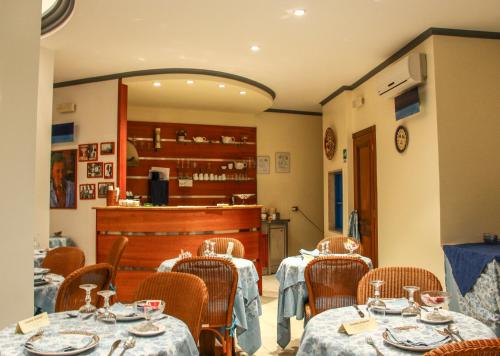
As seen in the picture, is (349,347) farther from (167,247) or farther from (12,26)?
(167,247)

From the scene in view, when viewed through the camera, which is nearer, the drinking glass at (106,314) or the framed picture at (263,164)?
the drinking glass at (106,314)

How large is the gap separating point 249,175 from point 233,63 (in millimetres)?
2943

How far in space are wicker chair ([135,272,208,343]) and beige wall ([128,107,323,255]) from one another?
5.85 m

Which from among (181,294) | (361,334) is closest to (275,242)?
(181,294)

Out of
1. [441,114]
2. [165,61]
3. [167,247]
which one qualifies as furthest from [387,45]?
[167,247]

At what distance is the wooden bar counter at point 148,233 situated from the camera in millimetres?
5113

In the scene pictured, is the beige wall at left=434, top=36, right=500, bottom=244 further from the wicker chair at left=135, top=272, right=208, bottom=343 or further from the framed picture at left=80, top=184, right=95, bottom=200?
the framed picture at left=80, top=184, right=95, bottom=200

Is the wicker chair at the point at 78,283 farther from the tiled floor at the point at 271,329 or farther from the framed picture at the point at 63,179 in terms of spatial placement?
the framed picture at the point at 63,179

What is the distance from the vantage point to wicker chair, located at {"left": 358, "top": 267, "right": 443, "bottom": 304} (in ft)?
8.37

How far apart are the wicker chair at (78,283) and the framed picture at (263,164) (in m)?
5.66

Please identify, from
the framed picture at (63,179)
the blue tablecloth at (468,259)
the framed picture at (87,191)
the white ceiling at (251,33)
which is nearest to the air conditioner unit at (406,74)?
the white ceiling at (251,33)

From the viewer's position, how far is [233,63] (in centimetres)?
570

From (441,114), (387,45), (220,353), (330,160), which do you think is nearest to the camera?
(220,353)

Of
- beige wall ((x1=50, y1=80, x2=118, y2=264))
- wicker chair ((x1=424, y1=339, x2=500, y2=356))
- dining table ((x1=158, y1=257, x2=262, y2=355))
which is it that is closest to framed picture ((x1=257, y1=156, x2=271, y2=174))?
beige wall ((x1=50, y1=80, x2=118, y2=264))
